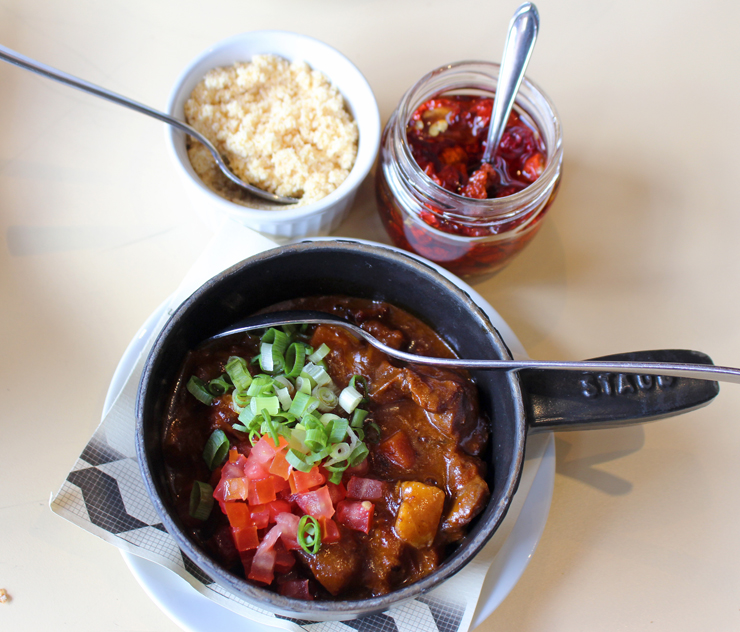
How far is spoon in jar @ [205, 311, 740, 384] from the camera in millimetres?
1374

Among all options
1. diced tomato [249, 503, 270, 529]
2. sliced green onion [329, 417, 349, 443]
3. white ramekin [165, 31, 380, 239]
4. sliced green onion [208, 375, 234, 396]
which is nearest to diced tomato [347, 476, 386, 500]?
sliced green onion [329, 417, 349, 443]

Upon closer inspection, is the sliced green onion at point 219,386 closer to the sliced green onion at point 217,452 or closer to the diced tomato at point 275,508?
the sliced green onion at point 217,452

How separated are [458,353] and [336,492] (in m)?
0.57

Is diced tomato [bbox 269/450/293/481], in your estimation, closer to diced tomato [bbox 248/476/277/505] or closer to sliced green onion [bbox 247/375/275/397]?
diced tomato [bbox 248/476/277/505]

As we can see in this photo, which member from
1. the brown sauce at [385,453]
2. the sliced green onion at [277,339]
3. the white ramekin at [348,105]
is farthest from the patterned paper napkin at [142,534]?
the white ramekin at [348,105]

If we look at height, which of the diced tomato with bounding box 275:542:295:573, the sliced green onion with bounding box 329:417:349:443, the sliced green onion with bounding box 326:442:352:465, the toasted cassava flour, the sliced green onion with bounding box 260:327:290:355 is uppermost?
the toasted cassava flour

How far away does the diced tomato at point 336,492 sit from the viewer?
5.08 ft

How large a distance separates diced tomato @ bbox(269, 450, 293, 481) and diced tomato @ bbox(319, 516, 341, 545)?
15cm

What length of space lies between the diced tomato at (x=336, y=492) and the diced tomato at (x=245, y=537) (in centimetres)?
22

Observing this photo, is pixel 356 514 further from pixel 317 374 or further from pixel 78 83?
pixel 78 83

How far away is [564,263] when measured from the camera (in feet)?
7.57

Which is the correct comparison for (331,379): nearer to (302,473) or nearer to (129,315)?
(302,473)

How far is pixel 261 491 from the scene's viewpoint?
151 centimetres

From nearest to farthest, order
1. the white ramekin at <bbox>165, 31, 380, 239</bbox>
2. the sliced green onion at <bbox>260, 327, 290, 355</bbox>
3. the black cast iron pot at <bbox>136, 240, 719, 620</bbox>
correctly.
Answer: the black cast iron pot at <bbox>136, 240, 719, 620</bbox>, the sliced green onion at <bbox>260, 327, 290, 355</bbox>, the white ramekin at <bbox>165, 31, 380, 239</bbox>
